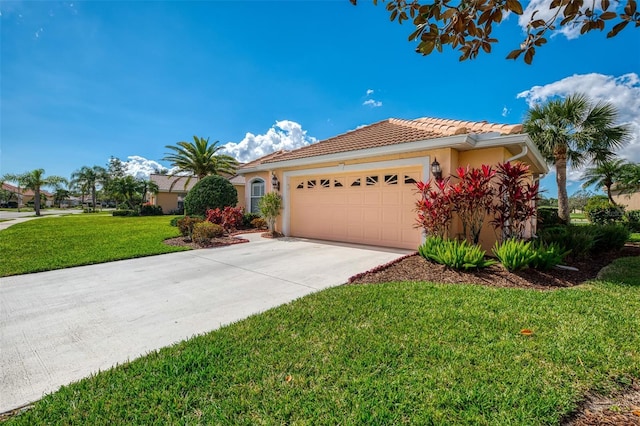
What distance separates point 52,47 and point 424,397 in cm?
1312

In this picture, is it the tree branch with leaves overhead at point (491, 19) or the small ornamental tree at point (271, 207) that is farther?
the small ornamental tree at point (271, 207)

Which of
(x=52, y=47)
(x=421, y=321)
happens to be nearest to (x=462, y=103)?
(x=421, y=321)

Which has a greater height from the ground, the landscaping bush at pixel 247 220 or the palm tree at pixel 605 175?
the palm tree at pixel 605 175

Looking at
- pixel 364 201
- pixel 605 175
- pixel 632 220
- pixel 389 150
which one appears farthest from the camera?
pixel 605 175

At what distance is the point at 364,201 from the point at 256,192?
8.84 m

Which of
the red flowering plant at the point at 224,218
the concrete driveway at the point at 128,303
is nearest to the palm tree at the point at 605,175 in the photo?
the concrete driveway at the point at 128,303

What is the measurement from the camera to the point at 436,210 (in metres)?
6.87

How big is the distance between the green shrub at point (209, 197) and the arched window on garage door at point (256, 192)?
1676 mm

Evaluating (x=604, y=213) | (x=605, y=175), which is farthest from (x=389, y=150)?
(x=605, y=175)

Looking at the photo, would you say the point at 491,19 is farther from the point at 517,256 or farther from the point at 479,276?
the point at 517,256

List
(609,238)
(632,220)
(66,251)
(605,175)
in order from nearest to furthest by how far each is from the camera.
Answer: (609,238), (66,251), (632,220), (605,175)

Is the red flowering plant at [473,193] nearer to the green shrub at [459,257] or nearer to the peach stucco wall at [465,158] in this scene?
the peach stucco wall at [465,158]

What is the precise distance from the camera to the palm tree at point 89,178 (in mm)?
49250

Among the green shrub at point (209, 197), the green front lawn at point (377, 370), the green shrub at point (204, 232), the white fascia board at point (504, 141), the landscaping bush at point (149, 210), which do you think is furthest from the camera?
the landscaping bush at point (149, 210)
